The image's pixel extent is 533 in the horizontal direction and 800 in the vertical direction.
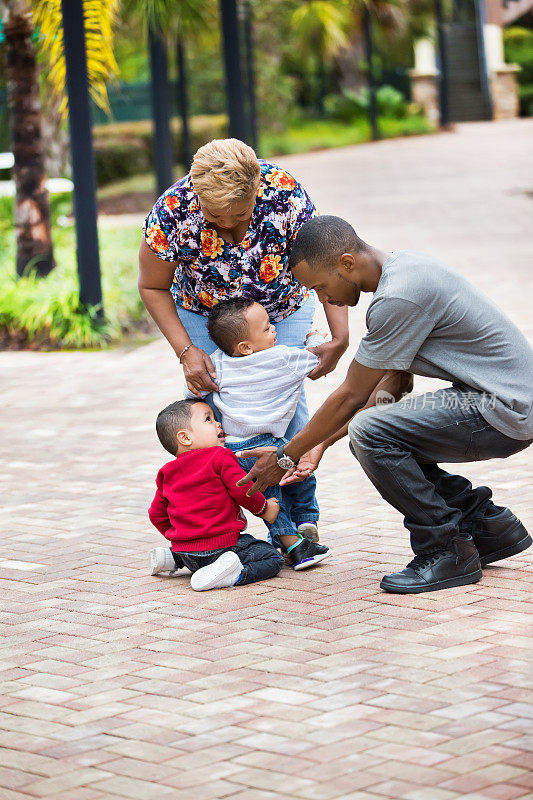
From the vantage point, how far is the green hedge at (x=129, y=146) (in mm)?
26109

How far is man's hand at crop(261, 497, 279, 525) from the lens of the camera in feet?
15.3

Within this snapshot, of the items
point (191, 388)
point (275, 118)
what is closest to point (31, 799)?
point (191, 388)

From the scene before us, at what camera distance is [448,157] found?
2506 centimetres

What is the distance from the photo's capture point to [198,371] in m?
4.62

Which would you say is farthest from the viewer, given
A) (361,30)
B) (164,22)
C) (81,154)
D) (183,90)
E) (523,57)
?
(523,57)

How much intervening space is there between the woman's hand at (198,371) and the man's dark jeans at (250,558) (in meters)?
0.62

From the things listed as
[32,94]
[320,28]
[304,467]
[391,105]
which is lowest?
[304,467]

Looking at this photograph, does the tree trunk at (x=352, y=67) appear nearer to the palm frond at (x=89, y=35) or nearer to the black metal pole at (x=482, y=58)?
the black metal pole at (x=482, y=58)

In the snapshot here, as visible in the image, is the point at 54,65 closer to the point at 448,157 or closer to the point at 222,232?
the point at 222,232

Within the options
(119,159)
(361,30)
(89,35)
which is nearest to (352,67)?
(361,30)

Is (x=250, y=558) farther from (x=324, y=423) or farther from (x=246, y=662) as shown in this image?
(x=246, y=662)

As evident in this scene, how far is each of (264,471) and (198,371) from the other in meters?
0.49

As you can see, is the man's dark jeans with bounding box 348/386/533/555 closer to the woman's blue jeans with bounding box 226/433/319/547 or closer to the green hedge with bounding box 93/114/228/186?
the woman's blue jeans with bounding box 226/433/319/547

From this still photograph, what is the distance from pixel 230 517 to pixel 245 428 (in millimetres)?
355
